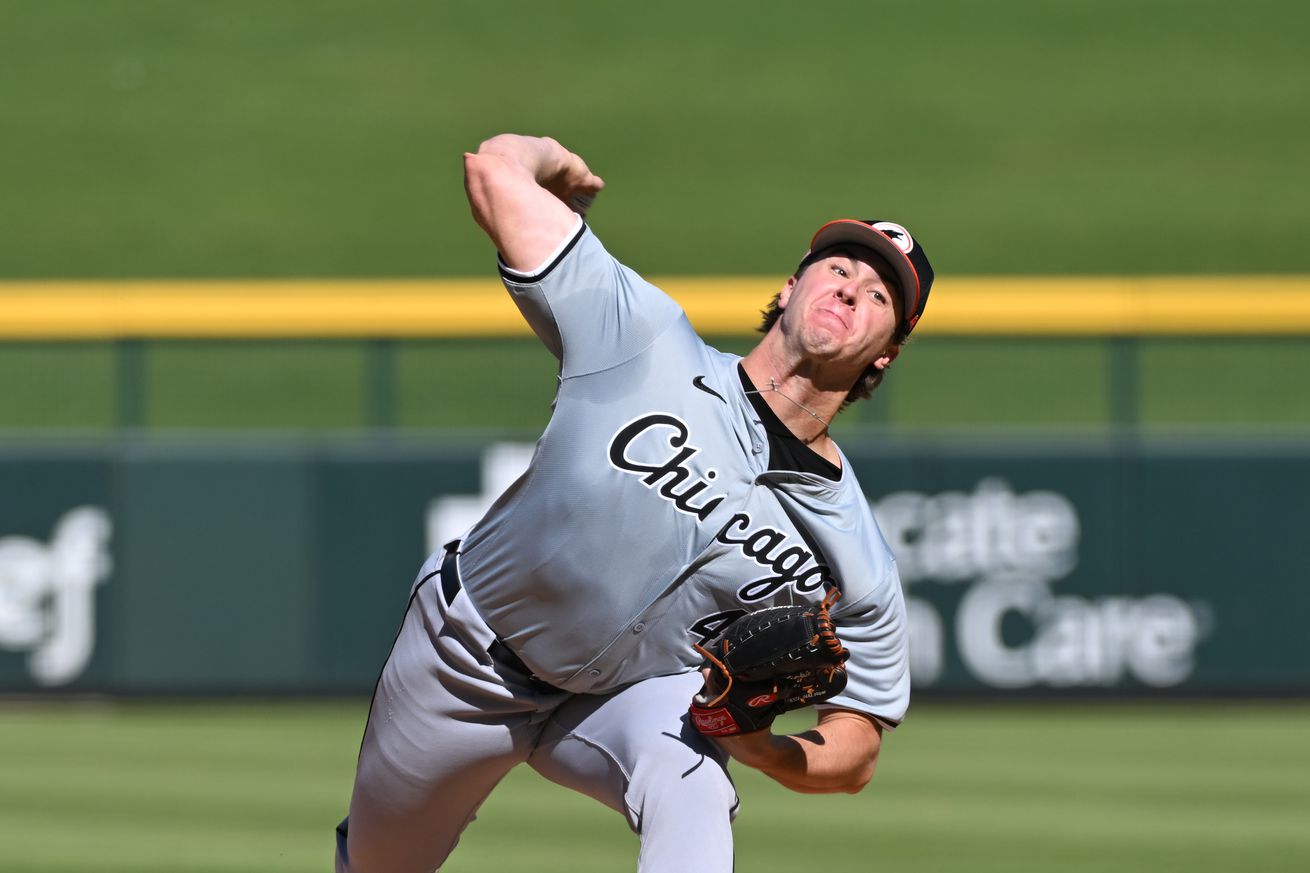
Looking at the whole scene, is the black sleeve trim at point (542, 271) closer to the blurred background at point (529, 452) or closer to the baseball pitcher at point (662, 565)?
the baseball pitcher at point (662, 565)

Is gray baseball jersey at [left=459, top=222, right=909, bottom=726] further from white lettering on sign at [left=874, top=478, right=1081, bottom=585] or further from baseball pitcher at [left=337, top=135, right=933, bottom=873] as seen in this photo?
white lettering on sign at [left=874, top=478, right=1081, bottom=585]

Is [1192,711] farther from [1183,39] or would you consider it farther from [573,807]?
[1183,39]

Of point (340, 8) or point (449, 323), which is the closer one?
point (449, 323)

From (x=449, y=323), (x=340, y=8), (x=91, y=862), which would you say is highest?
(x=340, y=8)

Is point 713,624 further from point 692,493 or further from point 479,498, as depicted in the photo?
point 479,498

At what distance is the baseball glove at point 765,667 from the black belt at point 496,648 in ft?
1.62

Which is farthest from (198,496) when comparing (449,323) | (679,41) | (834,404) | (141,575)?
(679,41)

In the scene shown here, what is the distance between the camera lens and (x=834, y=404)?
441cm

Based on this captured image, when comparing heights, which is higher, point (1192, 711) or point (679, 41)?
point (679, 41)

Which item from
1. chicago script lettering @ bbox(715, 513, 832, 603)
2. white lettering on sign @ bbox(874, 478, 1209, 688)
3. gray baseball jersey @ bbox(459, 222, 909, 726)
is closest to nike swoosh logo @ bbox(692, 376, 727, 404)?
gray baseball jersey @ bbox(459, 222, 909, 726)

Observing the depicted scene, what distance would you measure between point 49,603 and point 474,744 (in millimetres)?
7413

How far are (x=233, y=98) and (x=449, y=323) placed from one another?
35.0 ft

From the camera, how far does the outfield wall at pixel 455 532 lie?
11484 mm

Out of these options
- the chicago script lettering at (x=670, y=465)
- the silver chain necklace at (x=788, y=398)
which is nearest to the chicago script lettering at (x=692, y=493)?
the chicago script lettering at (x=670, y=465)
